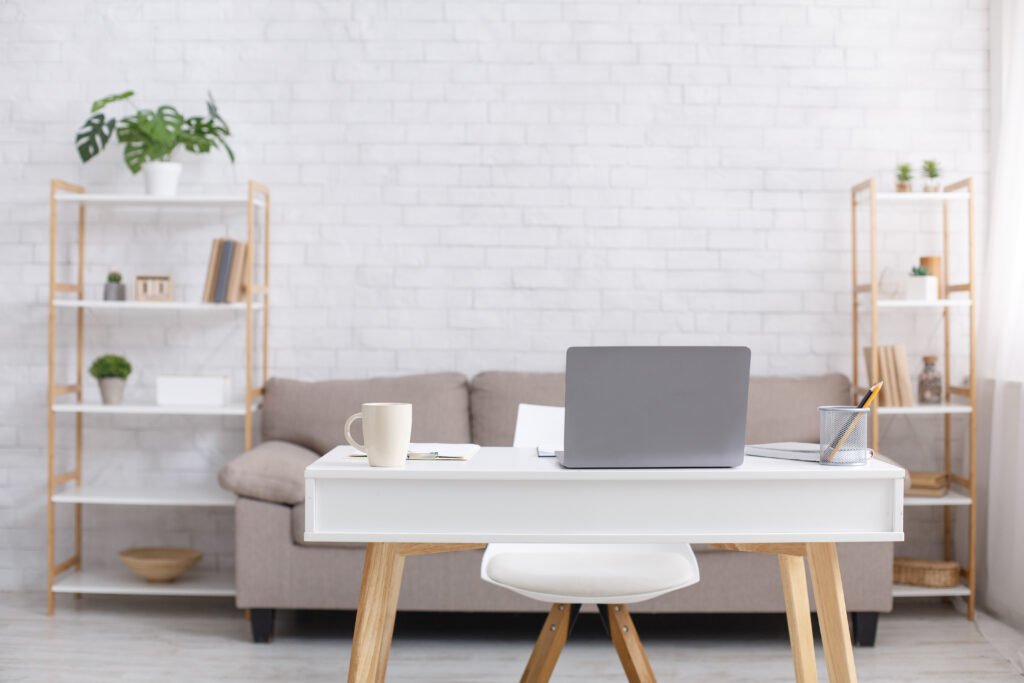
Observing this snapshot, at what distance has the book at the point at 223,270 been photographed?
10.3 ft

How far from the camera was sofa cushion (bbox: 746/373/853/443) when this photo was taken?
3.10 meters

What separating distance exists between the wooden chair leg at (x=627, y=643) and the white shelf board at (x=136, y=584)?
5.23 feet

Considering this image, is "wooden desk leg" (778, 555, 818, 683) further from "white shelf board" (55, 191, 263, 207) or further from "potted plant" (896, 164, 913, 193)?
"white shelf board" (55, 191, 263, 207)

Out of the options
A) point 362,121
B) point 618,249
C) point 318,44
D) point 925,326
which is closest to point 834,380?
point 925,326

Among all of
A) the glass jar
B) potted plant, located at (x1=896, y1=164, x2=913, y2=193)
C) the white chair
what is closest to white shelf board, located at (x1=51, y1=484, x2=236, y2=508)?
the white chair

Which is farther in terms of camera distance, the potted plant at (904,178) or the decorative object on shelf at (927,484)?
Answer: the potted plant at (904,178)

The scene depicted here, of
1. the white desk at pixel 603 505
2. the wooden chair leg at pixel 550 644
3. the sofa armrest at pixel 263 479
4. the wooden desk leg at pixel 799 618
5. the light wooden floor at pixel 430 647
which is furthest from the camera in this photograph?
the sofa armrest at pixel 263 479

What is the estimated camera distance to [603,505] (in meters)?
1.40

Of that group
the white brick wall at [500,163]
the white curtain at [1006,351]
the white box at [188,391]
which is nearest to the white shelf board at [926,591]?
the white curtain at [1006,351]

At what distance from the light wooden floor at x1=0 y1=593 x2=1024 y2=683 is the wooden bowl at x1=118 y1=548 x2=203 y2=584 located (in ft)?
0.44

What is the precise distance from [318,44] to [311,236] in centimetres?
75

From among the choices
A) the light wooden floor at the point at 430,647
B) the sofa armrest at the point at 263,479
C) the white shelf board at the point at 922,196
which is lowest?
the light wooden floor at the point at 430,647

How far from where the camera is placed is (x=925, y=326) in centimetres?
345

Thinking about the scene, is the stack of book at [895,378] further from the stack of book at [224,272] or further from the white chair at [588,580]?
the stack of book at [224,272]
